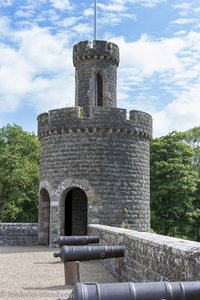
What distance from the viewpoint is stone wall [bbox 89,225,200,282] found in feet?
16.7

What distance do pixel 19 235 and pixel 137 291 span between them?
1421 cm

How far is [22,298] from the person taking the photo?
6918 millimetres

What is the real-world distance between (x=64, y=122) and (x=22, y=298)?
9.07m

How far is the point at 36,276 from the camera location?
9203mm

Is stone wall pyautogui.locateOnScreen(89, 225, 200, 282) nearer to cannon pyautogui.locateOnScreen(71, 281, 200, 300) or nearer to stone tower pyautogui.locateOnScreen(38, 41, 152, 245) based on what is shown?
cannon pyautogui.locateOnScreen(71, 281, 200, 300)

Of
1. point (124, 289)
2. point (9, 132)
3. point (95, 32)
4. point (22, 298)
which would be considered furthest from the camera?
point (9, 132)

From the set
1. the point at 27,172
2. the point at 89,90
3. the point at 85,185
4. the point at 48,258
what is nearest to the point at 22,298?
the point at 48,258

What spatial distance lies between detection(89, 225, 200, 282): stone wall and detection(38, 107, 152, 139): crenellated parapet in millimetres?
5821

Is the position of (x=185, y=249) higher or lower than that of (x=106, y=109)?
lower

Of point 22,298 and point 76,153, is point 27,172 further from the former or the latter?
point 22,298

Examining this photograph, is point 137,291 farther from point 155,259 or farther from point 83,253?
point 83,253

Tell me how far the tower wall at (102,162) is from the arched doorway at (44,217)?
1.36 m

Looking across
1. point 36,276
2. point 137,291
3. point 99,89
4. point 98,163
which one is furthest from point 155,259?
point 99,89

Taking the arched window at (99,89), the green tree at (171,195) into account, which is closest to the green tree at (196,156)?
the green tree at (171,195)
